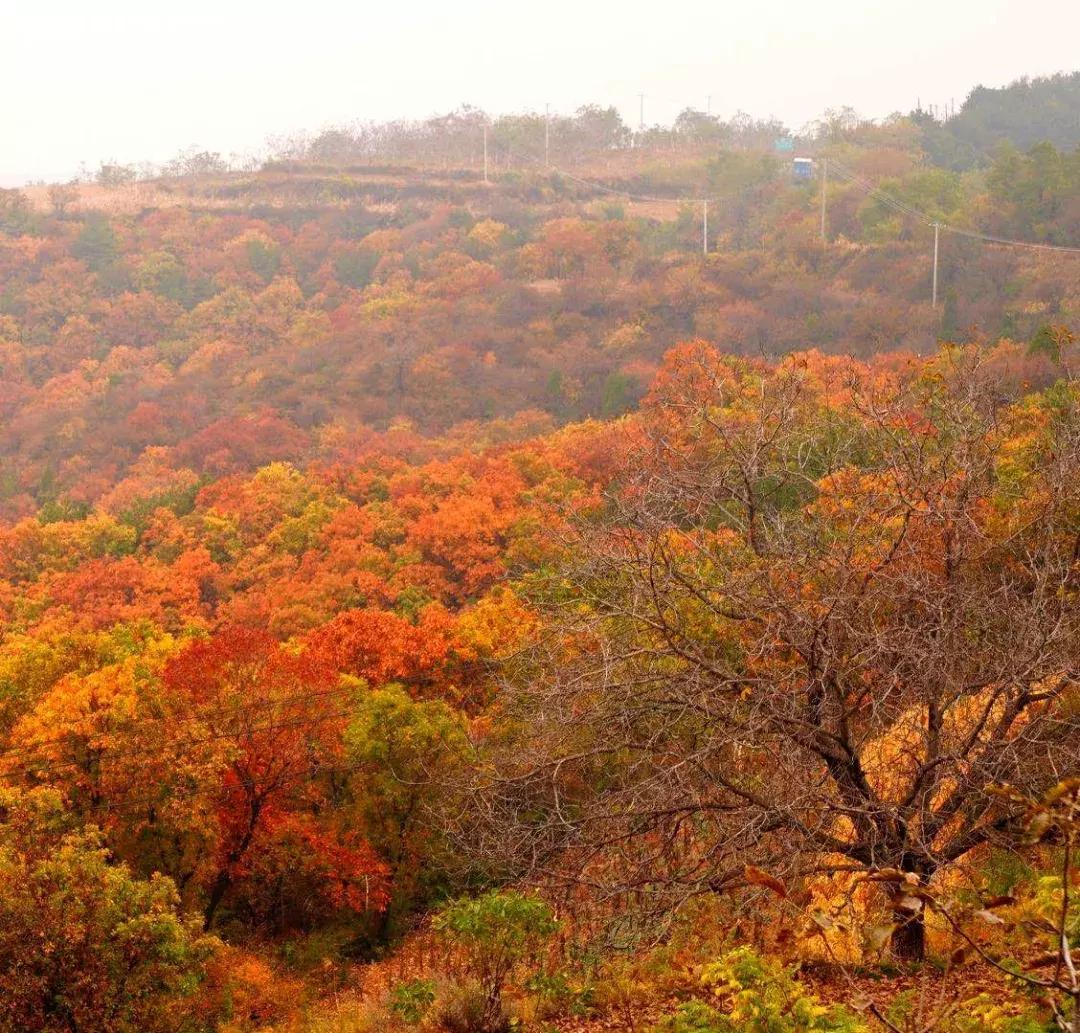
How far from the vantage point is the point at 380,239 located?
300 ft

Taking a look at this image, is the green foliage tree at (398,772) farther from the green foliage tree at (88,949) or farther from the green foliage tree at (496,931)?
the green foliage tree at (496,931)

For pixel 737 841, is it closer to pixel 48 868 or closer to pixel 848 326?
pixel 48 868

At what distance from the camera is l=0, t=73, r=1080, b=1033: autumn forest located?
9.09 metres

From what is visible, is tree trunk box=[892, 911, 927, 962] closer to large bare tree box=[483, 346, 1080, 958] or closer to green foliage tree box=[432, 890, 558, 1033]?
large bare tree box=[483, 346, 1080, 958]

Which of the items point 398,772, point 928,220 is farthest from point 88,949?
point 928,220

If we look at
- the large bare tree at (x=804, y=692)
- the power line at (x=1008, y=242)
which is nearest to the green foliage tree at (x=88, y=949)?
the large bare tree at (x=804, y=692)

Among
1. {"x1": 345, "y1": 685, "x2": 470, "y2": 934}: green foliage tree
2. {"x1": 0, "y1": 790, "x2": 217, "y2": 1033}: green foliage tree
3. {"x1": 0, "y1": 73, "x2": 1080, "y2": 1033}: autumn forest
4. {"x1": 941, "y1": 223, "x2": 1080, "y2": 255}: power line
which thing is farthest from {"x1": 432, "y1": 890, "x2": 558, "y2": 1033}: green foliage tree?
{"x1": 941, "y1": 223, "x2": 1080, "y2": 255}: power line

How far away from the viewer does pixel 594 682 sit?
9711 millimetres

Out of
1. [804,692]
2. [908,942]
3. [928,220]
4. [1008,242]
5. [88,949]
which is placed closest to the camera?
[804,692]

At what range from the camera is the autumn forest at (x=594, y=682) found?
9094mm

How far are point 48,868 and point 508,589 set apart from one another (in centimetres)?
1659

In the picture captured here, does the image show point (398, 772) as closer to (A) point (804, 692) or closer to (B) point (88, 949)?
(B) point (88, 949)

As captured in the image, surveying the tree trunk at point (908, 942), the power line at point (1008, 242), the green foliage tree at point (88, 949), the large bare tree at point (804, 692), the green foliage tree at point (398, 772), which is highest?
the power line at point (1008, 242)

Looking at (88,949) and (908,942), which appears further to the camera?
(88,949)
